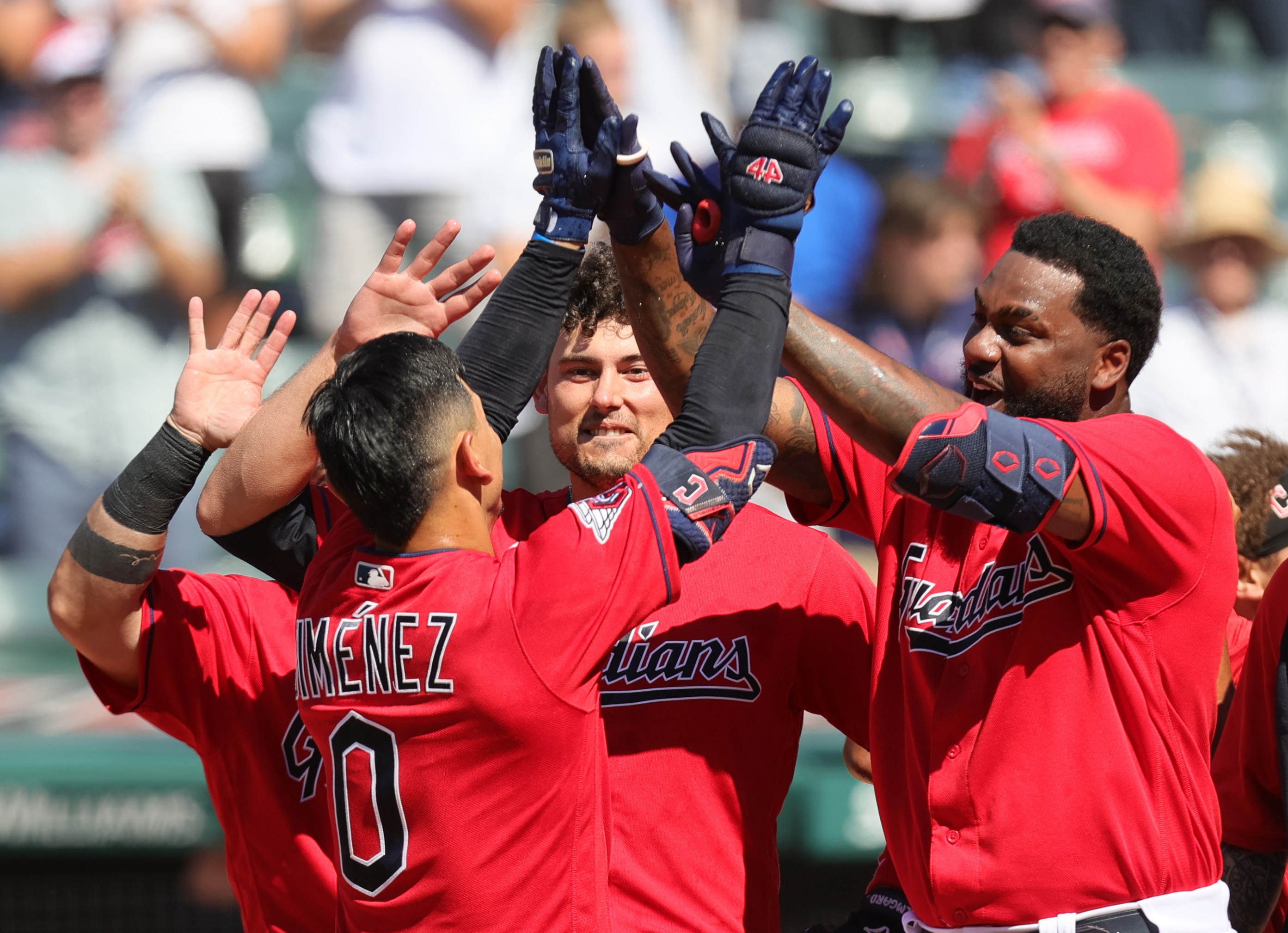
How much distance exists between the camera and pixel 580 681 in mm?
1886

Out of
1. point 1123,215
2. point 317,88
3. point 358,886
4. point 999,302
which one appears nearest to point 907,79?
point 1123,215

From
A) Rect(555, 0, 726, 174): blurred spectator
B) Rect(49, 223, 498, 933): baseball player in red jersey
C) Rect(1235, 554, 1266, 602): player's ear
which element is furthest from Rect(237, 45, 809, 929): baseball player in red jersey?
Rect(555, 0, 726, 174): blurred spectator

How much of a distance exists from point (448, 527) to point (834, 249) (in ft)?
13.4

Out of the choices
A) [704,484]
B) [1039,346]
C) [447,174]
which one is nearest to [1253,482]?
[1039,346]

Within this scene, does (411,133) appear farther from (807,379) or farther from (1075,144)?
(807,379)

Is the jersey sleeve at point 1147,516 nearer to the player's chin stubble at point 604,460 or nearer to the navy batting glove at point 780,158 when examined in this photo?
the navy batting glove at point 780,158

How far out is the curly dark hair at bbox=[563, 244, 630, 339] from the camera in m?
2.81

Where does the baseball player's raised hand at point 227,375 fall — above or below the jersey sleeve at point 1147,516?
above

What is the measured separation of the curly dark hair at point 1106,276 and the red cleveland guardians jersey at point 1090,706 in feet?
0.85

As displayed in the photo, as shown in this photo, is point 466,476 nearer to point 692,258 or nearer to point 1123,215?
point 692,258

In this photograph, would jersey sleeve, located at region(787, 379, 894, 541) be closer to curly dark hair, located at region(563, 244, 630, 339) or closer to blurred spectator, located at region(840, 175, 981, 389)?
curly dark hair, located at region(563, 244, 630, 339)

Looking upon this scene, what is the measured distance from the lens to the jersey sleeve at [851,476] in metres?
2.50

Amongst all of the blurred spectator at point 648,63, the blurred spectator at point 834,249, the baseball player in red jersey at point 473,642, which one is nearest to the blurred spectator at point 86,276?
the blurred spectator at point 648,63

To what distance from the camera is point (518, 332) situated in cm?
231
